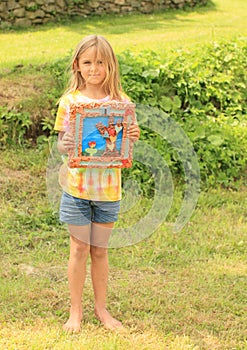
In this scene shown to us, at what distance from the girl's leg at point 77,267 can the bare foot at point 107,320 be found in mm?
129

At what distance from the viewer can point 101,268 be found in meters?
3.54

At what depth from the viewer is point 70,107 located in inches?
125

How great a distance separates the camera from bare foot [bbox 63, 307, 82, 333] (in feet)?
11.6

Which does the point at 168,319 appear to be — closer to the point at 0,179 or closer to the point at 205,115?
the point at 0,179

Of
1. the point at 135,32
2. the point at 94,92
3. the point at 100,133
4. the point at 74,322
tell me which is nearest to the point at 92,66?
the point at 94,92

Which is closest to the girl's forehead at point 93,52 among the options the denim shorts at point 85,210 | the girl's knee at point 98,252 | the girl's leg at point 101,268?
the denim shorts at point 85,210

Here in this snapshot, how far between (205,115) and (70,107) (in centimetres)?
377

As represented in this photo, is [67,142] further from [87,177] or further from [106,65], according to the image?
[106,65]

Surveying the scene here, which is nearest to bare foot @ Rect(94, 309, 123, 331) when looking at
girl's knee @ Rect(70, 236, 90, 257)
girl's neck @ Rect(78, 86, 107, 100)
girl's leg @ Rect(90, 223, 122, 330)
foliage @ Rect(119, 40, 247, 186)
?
girl's leg @ Rect(90, 223, 122, 330)

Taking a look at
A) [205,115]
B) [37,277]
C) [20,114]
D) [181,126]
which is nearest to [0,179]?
[20,114]

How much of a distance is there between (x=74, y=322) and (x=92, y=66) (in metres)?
1.37

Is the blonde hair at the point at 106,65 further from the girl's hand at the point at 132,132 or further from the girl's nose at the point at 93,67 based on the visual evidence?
the girl's hand at the point at 132,132

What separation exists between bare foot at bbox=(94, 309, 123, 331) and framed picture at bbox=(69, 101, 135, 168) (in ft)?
2.94

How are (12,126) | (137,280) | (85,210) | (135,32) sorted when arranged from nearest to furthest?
1. (85,210)
2. (137,280)
3. (12,126)
4. (135,32)
